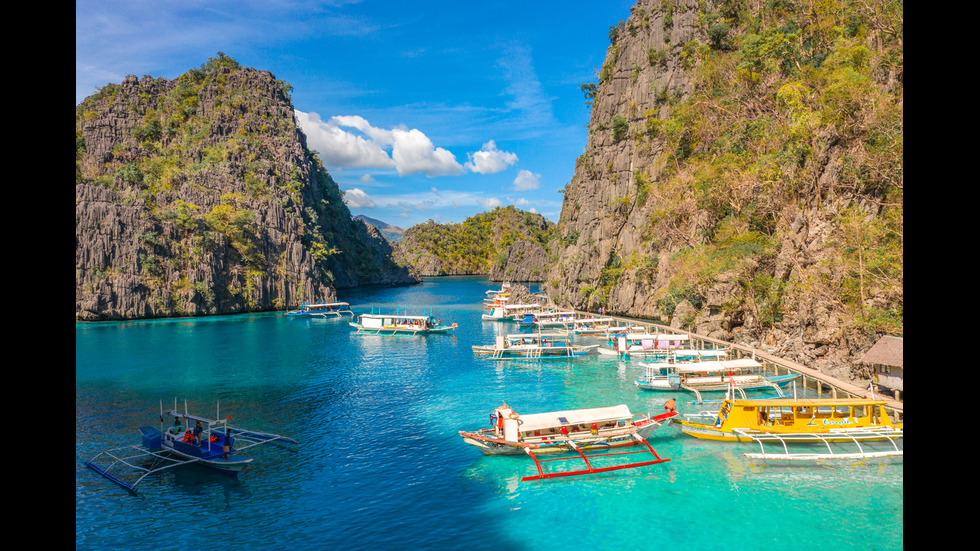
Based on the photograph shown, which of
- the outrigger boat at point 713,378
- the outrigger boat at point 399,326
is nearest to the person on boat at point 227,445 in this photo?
the outrigger boat at point 713,378

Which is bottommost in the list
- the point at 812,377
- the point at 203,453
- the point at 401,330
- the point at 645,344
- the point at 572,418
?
the point at 203,453

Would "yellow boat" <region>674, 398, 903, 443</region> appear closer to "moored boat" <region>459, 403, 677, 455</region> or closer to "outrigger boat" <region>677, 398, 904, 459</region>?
"outrigger boat" <region>677, 398, 904, 459</region>

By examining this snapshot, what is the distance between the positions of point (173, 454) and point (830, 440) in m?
41.0

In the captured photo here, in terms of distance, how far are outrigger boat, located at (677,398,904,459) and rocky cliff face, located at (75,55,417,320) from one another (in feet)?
330

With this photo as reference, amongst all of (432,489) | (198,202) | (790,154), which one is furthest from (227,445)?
(198,202)

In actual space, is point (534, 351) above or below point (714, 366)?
below

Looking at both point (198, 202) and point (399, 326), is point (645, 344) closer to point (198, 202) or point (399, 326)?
point (399, 326)

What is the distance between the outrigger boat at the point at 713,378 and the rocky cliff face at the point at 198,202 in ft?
304

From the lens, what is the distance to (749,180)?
64438mm

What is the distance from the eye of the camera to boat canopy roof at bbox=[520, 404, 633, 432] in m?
31.6
